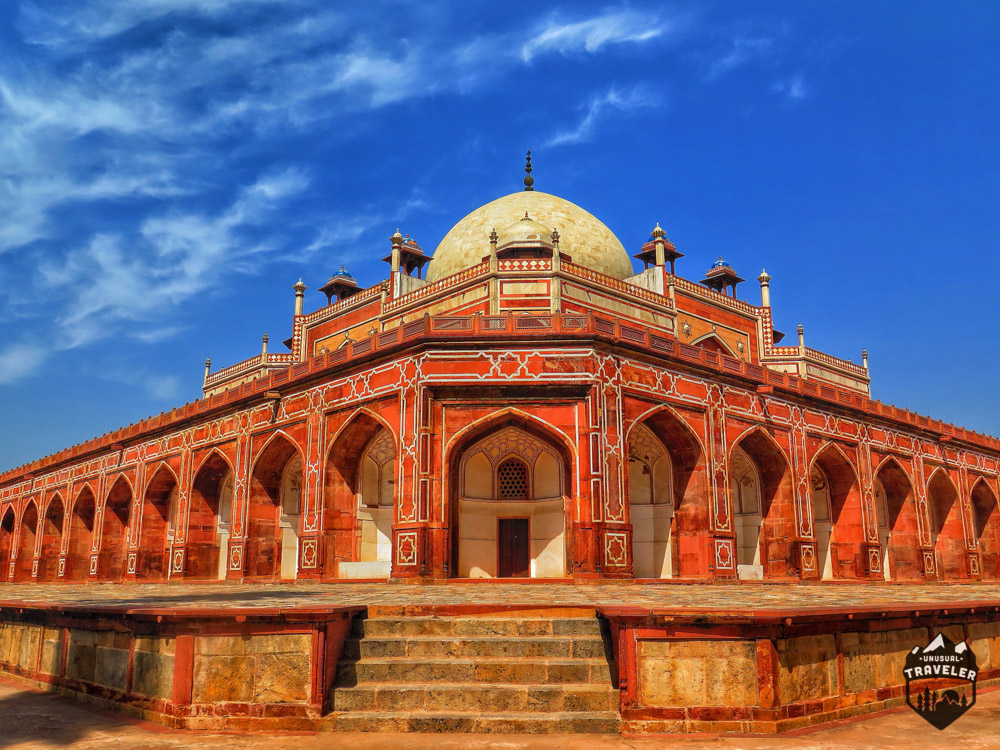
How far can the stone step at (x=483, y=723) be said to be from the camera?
7055 millimetres

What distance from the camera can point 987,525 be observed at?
3041 centimetres

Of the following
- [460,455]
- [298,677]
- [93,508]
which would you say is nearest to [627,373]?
[460,455]

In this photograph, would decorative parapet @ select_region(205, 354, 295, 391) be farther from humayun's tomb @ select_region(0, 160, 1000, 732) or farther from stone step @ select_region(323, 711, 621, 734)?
stone step @ select_region(323, 711, 621, 734)

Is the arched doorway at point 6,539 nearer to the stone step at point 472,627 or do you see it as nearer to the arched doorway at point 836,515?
the arched doorway at point 836,515

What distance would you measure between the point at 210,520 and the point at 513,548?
36.1 ft

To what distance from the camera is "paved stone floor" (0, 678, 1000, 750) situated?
21.4 feet

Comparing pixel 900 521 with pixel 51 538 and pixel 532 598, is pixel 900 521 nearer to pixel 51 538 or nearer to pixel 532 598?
pixel 532 598

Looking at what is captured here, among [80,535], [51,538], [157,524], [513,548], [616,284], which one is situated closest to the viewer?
[513,548]

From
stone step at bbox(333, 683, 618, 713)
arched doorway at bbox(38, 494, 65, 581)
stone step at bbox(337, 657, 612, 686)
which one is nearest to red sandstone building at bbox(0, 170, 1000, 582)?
arched doorway at bbox(38, 494, 65, 581)

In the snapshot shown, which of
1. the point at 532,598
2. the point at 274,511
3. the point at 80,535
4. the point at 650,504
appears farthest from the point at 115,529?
the point at 532,598

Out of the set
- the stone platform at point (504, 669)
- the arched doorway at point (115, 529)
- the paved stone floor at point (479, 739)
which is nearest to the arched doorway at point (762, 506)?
the stone platform at point (504, 669)

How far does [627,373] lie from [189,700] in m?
12.7

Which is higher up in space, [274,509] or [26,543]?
[274,509]

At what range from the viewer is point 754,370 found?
21.5 meters
